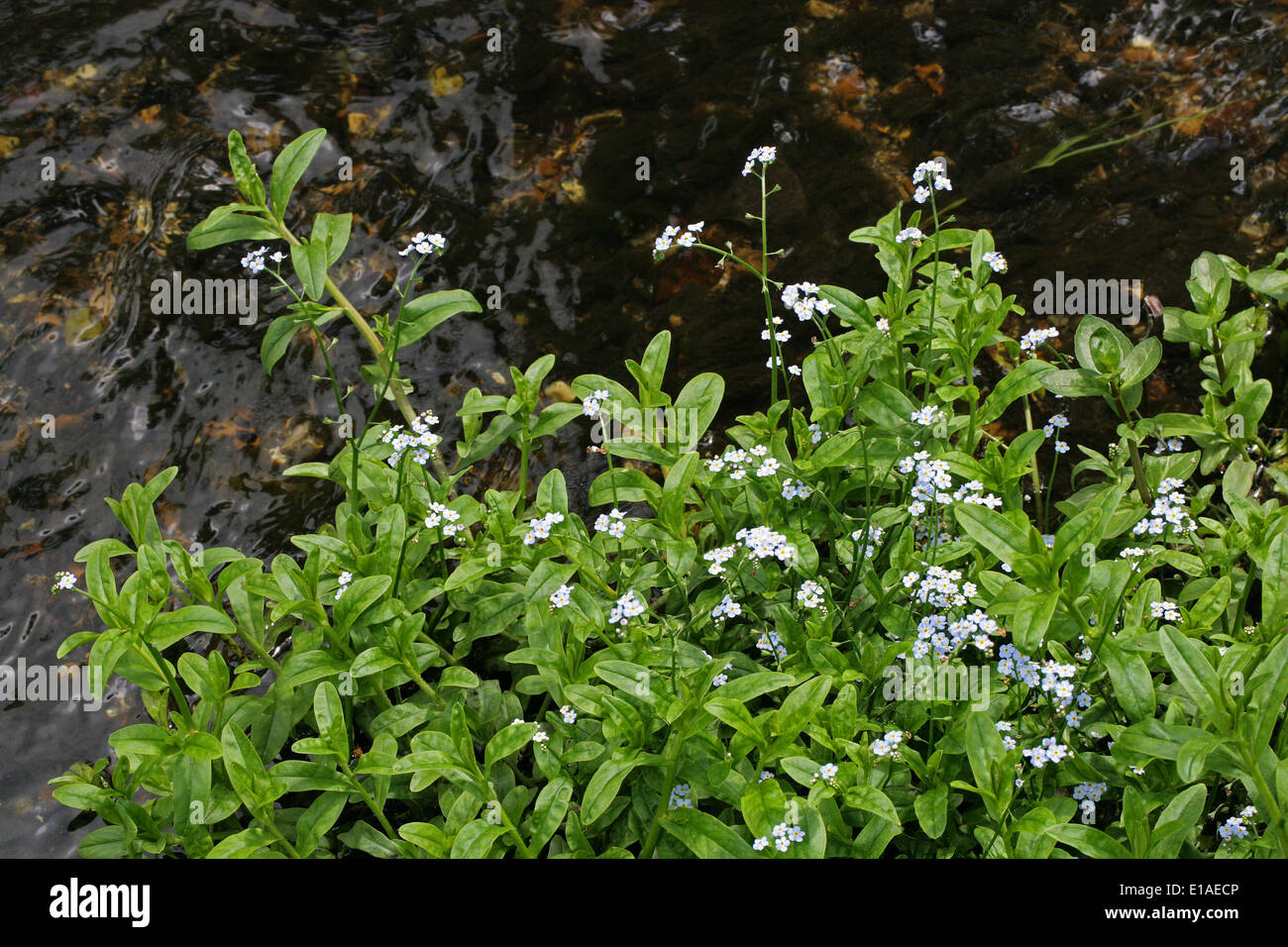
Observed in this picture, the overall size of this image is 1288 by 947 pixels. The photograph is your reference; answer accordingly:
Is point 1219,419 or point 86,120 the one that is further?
point 86,120

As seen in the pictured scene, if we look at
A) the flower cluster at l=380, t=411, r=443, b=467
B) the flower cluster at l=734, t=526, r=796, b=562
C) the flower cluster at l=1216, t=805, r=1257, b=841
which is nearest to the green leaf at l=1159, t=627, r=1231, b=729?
the flower cluster at l=1216, t=805, r=1257, b=841

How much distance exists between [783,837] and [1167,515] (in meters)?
1.20

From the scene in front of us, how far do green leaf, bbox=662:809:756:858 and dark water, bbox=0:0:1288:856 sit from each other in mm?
1595

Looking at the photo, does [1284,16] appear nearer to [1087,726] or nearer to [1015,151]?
[1015,151]

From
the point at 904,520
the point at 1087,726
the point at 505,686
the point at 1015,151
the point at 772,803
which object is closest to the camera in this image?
the point at 772,803

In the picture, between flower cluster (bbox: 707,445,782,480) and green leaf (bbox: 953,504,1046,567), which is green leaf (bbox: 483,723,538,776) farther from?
green leaf (bbox: 953,504,1046,567)

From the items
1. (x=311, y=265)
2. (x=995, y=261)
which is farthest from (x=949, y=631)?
(x=311, y=265)

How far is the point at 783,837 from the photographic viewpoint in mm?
2396

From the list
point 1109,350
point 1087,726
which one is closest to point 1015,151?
point 1109,350

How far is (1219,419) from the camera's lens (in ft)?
11.0

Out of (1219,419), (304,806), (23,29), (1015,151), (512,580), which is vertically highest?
(23,29)

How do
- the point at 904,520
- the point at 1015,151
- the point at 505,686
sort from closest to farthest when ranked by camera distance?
the point at 904,520, the point at 505,686, the point at 1015,151
